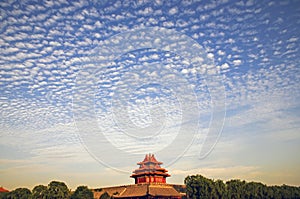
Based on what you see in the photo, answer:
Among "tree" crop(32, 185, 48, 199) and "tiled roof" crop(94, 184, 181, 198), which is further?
"tiled roof" crop(94, 184, 181, 198)

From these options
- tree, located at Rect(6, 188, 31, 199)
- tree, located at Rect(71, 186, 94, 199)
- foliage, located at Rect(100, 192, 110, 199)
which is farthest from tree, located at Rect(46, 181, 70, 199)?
foliage, located at Rect(100, 192, 110, 199)

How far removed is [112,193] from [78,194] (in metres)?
9.77

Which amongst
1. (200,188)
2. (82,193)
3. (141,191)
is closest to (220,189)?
(200,188)

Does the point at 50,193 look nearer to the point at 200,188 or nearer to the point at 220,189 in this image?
the point at 200,188

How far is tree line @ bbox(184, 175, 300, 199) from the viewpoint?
53.1 m

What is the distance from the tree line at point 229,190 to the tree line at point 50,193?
18611mm

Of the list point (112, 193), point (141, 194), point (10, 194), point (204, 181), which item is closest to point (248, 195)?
point (204, 181)

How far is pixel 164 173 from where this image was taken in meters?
63.5

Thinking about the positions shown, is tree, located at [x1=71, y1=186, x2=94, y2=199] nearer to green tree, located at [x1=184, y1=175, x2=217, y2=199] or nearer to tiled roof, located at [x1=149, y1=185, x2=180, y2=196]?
tiled roof, located at [x1=149, y1=185, x2=180, y2=196]

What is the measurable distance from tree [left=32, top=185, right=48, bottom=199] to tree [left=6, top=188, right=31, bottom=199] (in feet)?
3.52

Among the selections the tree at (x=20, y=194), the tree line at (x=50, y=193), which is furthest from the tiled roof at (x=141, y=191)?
the tree at (x=20, y=194)

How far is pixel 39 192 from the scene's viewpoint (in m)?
49.1

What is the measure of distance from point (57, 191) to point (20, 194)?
6249mm

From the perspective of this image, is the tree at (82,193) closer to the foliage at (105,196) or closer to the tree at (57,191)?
the tree at (57,191)
